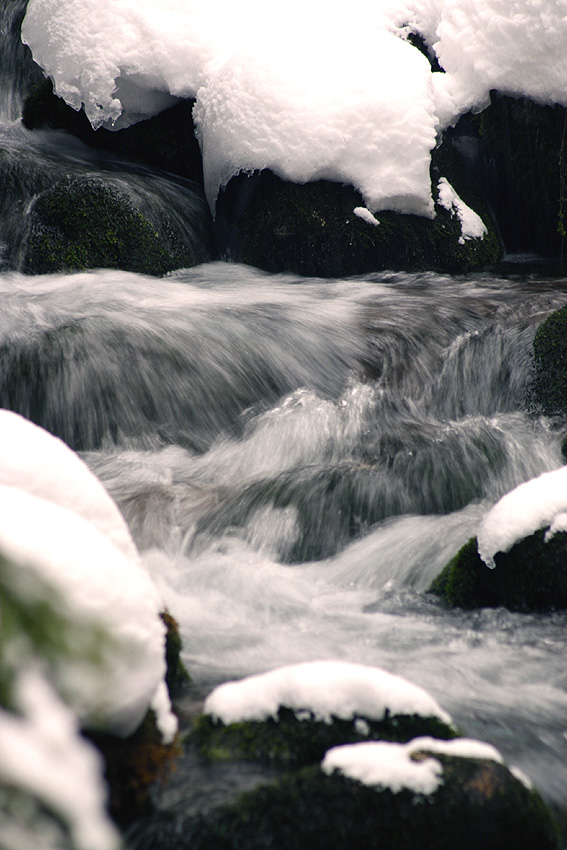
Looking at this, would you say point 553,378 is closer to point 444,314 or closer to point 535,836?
point 444,314

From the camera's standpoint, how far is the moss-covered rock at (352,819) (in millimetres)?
1447

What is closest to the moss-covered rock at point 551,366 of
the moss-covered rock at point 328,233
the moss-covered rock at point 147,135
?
the moss-covered rock at point 328,233

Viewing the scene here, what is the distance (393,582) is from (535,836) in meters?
1.72

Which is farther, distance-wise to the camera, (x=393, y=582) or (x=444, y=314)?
(x=444, y=314)

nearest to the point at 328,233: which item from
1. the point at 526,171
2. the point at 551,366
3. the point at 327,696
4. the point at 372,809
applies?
the point at 526,171

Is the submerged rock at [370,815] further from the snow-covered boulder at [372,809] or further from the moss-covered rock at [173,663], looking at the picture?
the moss-covered rock at [173,663]

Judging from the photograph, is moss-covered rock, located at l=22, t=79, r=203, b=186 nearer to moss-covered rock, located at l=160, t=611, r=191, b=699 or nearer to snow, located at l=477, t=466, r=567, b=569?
snow, located at l=477, t=466, r=567, b=569

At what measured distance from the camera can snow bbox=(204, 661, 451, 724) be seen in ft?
Result: 5.62

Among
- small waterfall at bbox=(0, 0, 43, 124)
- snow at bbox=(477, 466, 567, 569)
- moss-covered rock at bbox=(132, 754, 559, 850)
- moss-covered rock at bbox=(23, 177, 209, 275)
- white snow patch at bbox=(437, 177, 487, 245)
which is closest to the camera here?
moss-covered rock at bbox=(132, 754, 559, 850)

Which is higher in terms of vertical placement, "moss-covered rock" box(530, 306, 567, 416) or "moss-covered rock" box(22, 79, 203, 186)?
"moss-covered rock" box(22, 79, 203, 186)

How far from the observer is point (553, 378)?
191 inches

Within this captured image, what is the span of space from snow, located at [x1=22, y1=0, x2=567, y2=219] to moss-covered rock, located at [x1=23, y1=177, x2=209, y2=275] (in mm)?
992

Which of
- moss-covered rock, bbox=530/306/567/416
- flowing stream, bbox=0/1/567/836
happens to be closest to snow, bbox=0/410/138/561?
flowing stream, bbox=0/1/567/836

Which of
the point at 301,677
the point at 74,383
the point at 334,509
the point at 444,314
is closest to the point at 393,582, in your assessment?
the point at 334,509
